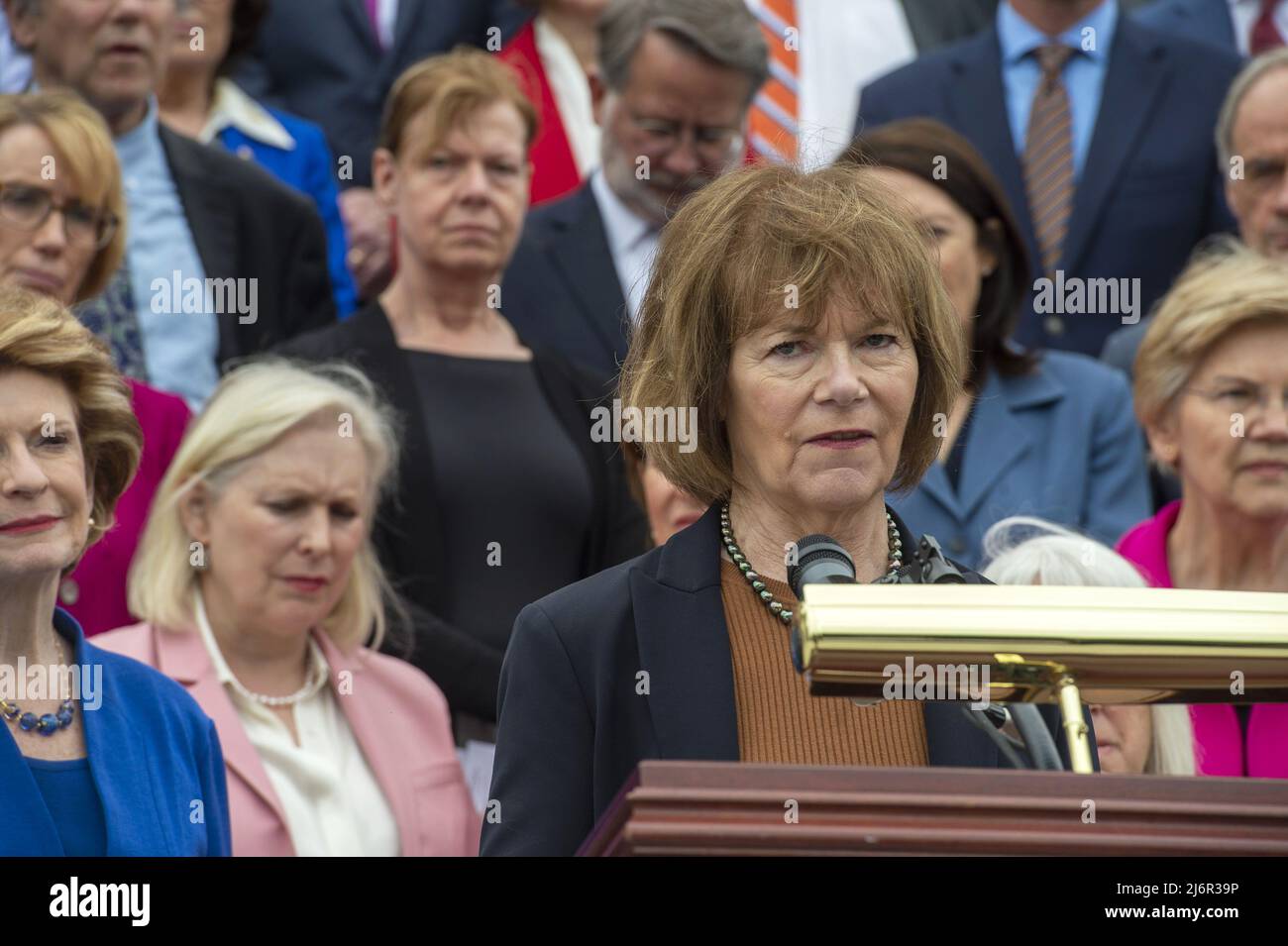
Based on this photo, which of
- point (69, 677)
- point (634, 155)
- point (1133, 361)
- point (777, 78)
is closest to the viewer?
point (69, 677)

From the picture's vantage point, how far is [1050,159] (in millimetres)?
7164

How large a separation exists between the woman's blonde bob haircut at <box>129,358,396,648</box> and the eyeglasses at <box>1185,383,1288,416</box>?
6.97ft

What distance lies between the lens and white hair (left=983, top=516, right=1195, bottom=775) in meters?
4.75

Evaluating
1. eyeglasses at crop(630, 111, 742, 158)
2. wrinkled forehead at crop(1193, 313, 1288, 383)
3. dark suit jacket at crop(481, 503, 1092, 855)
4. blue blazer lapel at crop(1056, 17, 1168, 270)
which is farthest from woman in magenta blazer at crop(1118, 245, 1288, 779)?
dark suit jacket at crop(481, 503, 1092, 855)

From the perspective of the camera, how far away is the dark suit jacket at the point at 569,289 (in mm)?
6582

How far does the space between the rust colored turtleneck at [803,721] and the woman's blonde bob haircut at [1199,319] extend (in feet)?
7.95

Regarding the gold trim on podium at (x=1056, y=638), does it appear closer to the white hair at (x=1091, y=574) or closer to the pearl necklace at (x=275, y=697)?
the white hair at (x=1091, y=574)

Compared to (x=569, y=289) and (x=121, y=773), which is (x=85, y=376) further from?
(x=569, y=289)

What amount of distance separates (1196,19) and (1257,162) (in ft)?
6.47

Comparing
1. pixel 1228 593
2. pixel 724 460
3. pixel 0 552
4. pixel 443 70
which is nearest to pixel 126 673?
pixel 0 552

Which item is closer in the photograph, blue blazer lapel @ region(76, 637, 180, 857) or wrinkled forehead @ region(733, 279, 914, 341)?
wrinkled forehead @ region(733, 279, 914, 341)

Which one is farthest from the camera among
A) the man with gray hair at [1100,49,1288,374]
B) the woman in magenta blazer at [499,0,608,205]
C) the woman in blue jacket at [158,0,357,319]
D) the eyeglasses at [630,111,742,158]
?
the woman in magenta blazer at [499,0,608,205]

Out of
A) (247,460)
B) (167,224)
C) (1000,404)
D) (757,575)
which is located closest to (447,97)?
(167,224)

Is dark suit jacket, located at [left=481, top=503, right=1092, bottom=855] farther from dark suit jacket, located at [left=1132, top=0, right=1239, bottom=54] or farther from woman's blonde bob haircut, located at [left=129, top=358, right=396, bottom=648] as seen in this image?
Answer: dark suit jacket, located at [left=1132, top=0, right=1239, bottom=54]
